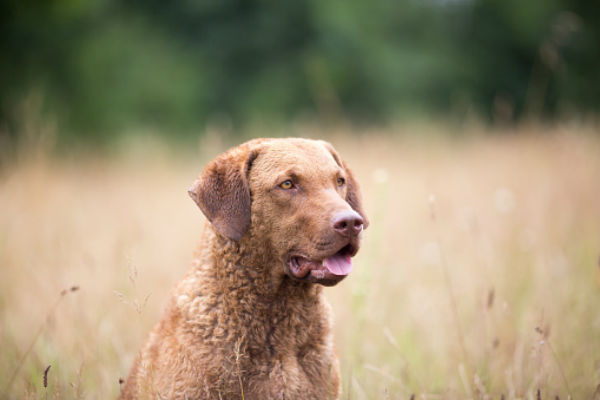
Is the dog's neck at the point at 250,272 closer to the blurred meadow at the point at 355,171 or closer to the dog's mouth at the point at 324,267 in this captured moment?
the dog's mouth at the point at 324,267

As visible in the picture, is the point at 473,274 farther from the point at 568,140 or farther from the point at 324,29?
the point at 324,29

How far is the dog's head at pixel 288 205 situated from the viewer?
2307 millimetres

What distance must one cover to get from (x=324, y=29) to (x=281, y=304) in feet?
40.0

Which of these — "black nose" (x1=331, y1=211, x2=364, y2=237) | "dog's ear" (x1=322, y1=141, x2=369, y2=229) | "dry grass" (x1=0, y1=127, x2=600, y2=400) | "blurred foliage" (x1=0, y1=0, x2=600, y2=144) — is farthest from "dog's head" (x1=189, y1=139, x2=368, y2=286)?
"blurred foliage" (x1=0, y1=0, x2=600, y2=144)

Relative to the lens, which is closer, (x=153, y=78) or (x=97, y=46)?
(x=97, y=46)

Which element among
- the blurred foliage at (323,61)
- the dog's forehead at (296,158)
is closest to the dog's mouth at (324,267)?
the dog's forehead at (296,158)

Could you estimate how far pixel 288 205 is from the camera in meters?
2.46

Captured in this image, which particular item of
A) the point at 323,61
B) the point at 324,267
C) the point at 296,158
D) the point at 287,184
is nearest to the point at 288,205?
the point at 287,184

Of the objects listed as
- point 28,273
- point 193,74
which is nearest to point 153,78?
point 193,74

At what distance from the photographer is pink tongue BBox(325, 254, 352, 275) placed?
2.31 m

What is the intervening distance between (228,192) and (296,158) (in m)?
0.40

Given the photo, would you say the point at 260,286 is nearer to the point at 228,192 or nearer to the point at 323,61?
the point at 228,192

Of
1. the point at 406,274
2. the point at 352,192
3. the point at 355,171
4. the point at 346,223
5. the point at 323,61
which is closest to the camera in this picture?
the point at 346,223

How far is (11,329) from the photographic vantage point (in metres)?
4.03
